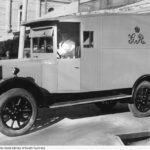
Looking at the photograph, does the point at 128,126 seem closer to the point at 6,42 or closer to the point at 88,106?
the point at 88,106

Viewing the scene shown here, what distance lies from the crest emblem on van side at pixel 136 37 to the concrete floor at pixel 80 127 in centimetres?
171

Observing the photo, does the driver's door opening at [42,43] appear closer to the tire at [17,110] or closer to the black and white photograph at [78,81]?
the black and white photograph at [78,81]

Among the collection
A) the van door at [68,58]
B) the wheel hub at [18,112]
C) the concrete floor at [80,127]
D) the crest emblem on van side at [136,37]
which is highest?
the crest emblem on van side at [136,37]

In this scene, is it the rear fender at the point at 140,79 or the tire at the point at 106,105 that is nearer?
the rear fender at the point at 140,79

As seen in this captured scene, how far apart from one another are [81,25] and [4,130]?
250 cm

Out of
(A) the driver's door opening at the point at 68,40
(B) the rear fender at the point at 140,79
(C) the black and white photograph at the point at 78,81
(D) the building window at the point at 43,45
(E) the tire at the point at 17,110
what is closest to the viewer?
(E) the tire at the point at 17,110

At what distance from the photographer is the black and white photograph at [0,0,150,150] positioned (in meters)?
5.34

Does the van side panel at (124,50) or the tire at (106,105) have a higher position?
the van side panel at (124,50)

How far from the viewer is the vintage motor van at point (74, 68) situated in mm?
5414

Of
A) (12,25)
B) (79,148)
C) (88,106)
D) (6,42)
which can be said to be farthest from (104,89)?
(12,25)

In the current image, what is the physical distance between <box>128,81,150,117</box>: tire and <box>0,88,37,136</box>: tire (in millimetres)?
2427

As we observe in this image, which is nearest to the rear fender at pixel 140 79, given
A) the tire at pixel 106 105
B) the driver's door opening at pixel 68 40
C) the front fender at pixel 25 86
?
the tire at pixel 106 105

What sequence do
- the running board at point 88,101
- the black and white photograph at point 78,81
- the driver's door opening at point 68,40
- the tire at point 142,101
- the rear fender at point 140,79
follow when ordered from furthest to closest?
the tire at point 142,101
the rear fender at point 140,79
the driver's door opening at point 68,40
the running board at point 88,101
the black and white photograph at point 78,81

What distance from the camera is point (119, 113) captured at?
24.1 ft
